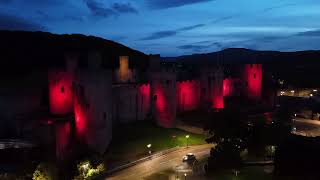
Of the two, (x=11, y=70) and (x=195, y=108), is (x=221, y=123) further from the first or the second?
(x=11, y=70)

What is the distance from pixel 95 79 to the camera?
5316 centimetres

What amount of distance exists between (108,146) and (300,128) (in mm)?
30657

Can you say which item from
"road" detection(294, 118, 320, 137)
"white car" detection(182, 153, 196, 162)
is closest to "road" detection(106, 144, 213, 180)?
"white car" detection(182, 153, 196, 162)

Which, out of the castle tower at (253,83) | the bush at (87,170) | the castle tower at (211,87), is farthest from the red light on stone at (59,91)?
the castle tower at (253,83)

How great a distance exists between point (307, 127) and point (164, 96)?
23.1 metres

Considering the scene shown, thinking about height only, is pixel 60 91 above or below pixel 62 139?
above

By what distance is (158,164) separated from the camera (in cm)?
4900

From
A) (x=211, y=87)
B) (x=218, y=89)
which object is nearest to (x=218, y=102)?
(x=218, y=89)

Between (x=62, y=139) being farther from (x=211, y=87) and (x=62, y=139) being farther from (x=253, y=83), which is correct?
(x=253, y=83)

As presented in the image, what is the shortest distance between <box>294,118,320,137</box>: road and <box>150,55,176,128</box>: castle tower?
60.9ft

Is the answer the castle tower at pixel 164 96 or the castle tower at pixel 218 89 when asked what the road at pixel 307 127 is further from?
the castle tower at pixel 164 96

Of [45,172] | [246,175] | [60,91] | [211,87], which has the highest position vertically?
[60,91]

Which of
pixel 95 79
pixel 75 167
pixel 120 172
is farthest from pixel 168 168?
pixel 95 79

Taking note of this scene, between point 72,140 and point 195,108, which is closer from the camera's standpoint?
point 72,140
